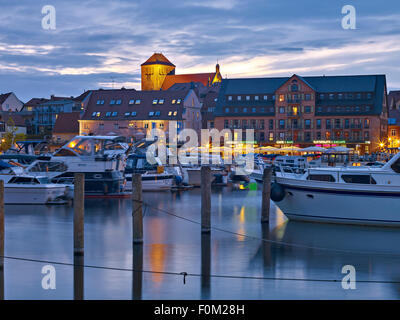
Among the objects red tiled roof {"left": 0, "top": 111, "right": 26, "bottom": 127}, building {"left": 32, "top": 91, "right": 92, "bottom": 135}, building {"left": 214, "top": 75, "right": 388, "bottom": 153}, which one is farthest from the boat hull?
building {"left": 32, "top": 91, "right": 92, "bottom": 135}

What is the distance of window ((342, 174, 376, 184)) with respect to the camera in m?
26.7

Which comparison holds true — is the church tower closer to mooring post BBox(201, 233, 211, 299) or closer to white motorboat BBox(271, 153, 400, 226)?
white motorboat BBox(271, 153, 400, 226)

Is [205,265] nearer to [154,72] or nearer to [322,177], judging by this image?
[322,177]

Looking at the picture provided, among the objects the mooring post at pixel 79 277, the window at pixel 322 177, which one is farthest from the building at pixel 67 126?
the mooring post at pixel 79 277

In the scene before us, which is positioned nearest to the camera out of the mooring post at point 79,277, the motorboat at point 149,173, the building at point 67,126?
the mooring post at point 79,277

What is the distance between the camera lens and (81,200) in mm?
19516

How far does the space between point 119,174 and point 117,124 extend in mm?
65480

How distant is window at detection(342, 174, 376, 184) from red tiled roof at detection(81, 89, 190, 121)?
8759 cm

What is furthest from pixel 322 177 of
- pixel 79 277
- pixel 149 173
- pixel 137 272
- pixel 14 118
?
pixel 14 118

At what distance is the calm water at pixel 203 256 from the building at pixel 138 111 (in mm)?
80299

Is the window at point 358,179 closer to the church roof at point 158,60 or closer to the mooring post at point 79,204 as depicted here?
the mooring post at point 79,204

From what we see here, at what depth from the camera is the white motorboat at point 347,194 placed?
26.4 meters
